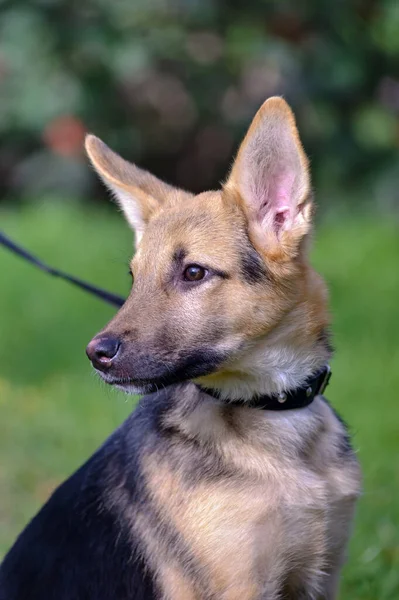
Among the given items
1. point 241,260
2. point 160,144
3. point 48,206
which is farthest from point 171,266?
point 160,144

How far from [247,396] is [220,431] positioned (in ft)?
0.51

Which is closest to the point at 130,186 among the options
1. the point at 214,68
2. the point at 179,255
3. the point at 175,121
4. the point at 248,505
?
the point at 179,255

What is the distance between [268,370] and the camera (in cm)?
349

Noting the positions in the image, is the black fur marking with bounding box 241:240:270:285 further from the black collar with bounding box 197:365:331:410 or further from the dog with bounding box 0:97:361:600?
the black collar with bounding box 197:365:331:410

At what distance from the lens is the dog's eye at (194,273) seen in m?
3.44

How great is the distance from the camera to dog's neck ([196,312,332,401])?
11.4ft

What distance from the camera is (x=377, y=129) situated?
12.5 metres

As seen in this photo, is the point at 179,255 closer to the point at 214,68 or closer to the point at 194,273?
the point at 194,273

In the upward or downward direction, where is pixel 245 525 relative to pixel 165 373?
downward

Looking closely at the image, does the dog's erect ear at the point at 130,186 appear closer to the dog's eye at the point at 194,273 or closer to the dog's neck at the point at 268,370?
the dog's eye at the point at 194,273

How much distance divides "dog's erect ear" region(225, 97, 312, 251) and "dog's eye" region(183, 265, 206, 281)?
227 millimetres

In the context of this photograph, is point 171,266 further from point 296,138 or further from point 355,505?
point 355,505

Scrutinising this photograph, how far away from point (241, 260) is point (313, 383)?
504 millimetres

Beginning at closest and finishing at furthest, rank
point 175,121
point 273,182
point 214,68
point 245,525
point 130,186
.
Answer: point 245,525, point 273,182, point 130,186, point 214,68, point 175,121
